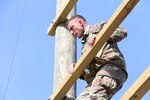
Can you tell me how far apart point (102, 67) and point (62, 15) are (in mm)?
1332

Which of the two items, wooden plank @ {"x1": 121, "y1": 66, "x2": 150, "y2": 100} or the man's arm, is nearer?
wooden plank @ {"x1": 121, "y1": 66, "x2": 150, "y2": 100}

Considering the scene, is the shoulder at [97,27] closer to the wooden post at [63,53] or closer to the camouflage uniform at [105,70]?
the camouflage uniform at [105,70]

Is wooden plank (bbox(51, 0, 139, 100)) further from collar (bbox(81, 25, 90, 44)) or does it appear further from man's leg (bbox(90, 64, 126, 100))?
collar (bbox(81, 25, 90, 44))

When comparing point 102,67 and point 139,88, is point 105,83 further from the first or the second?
point 139,88

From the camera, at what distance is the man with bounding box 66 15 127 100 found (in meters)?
4.89

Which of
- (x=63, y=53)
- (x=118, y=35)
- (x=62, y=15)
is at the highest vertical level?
(x=118, y=35)

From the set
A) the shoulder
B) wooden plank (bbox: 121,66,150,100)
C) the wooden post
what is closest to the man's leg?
the shoulder

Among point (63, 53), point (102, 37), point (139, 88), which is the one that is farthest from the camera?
point (63, 53)

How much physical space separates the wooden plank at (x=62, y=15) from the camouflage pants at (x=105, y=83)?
1226 mm

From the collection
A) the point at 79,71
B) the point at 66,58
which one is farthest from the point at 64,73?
the point at 79,71

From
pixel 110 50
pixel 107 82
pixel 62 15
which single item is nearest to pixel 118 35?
pixel 110 50

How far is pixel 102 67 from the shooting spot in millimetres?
5051

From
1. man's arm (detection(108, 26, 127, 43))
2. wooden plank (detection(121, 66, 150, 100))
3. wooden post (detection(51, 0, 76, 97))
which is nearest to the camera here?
wooden plank (detection(121, 66, 150, 100))

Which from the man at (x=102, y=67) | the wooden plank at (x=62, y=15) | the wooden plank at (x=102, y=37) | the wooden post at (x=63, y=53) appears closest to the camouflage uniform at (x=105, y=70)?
the man at (x=102, y=67)
